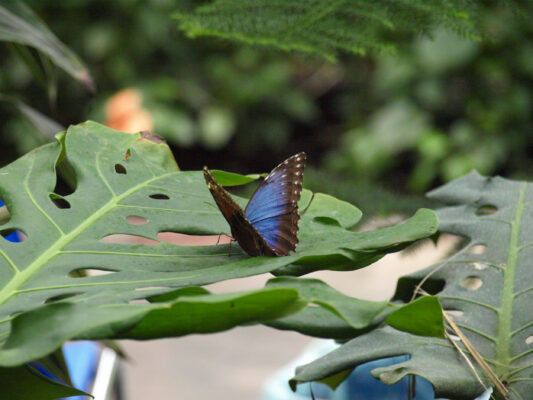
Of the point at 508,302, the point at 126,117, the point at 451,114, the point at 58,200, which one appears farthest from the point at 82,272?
the point at 451,114

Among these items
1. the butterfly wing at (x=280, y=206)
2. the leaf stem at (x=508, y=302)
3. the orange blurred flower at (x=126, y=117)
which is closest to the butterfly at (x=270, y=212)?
the butterfly wing at (x=280, y=206)

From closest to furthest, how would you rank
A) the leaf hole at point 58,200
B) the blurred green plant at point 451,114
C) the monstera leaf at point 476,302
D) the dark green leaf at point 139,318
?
1. the dark green leaf at point 139,318
2. the monstera leaf at point 476,302
3. the leaf hole at point 58,200
4. the blurred green plant at point 451,114

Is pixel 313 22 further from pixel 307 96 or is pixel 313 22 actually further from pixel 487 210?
pixel 307 96

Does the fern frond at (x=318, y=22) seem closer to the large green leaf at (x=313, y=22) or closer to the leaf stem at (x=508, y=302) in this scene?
the large green leaf at (x=313, y=22)

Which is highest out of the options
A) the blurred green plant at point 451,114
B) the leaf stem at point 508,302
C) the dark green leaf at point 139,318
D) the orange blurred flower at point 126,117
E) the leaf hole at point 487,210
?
the blurred green plant at point 451,114

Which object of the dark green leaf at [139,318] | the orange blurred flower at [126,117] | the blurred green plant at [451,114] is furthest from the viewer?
the blurred green plant at [451,114]

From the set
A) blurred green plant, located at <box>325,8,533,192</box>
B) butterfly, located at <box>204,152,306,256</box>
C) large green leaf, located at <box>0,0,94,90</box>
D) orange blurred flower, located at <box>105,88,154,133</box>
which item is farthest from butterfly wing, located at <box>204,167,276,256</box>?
blurred green plant, located at <box>325,8,533,192</box>
